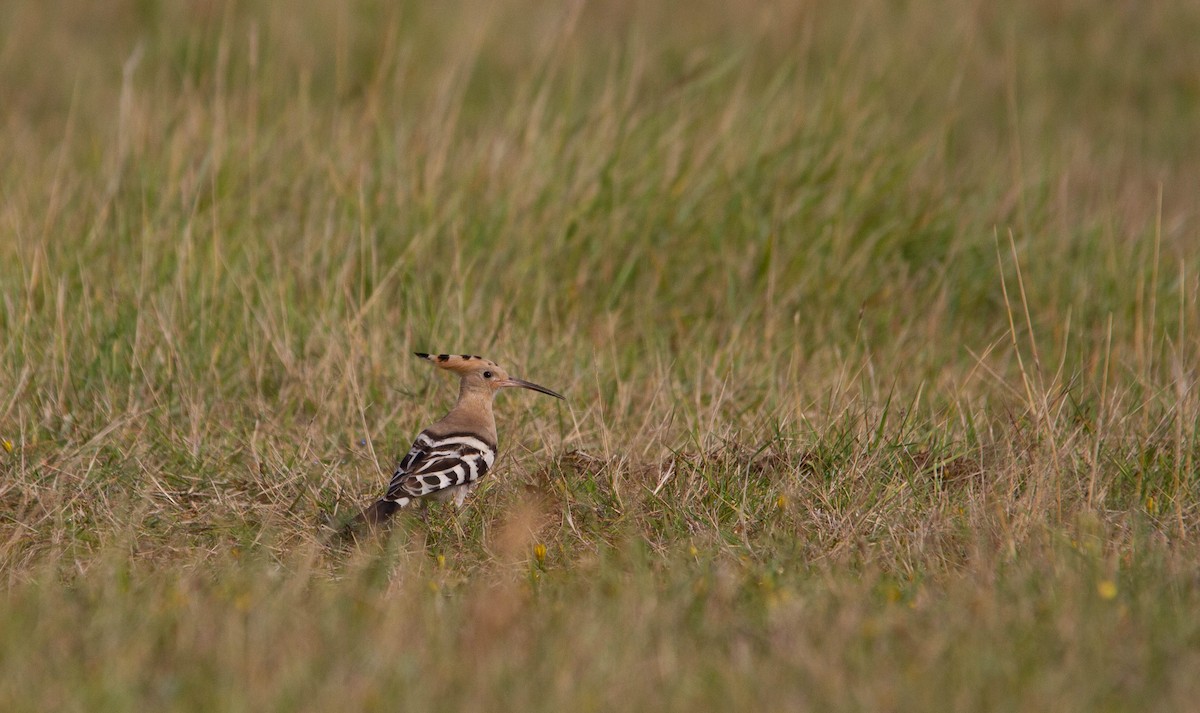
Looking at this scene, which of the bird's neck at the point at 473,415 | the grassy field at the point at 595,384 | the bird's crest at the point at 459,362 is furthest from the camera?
the bird's crest at the point at 459,362

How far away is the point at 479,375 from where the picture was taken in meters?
4.67

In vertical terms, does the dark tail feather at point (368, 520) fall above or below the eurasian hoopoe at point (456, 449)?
below

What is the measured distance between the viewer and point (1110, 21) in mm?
9852

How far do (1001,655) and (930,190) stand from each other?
3849 mm

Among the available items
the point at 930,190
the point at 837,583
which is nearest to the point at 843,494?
the point at 837,583

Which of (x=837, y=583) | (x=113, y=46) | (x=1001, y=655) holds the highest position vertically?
(x=1001, y=655)

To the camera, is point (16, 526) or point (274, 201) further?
point (274, 201)

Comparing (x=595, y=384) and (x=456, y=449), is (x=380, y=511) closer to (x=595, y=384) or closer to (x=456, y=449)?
(x=456, y=449)

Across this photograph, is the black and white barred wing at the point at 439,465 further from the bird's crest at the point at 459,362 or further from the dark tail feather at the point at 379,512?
the bird's crest at the point at 459,362

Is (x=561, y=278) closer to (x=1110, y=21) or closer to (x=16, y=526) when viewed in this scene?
(x=16, y=526)

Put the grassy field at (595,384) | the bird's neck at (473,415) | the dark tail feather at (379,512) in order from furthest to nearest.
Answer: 1. the bird's neck at (473,415)
2. the dark tail feather at (379,512)
3. the grassy field at (595,384)

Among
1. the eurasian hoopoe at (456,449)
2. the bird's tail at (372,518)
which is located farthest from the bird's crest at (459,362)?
the bird's tail at (372,518)

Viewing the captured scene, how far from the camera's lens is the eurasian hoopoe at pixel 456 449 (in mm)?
4043

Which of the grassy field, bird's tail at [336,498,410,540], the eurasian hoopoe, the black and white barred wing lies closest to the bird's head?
the eurasian hoopoe
